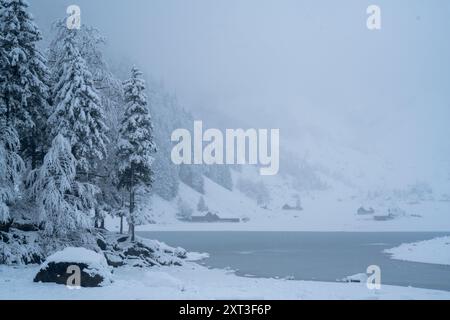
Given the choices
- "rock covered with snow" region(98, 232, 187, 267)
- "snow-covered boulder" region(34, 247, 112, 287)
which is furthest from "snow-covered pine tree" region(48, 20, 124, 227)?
"snow-covered boulder" region(34, 247, 112, 287)

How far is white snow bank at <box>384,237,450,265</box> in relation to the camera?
41.7m

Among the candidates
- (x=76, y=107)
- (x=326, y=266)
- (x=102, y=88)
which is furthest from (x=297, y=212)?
(x=76, y=107)

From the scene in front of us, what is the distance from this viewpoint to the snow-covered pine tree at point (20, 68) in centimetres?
2388

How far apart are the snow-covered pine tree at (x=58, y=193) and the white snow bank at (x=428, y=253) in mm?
31529

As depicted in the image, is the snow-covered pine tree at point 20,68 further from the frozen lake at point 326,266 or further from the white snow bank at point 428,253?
the white snow bank at point 428,253

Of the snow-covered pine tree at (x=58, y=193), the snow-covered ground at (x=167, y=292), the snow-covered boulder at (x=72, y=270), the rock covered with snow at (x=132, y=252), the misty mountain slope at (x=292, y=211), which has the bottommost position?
the misty mountain slope at (x=292, y=211)

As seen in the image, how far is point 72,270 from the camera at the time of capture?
17766 millimetres

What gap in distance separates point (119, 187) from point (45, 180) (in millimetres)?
9769

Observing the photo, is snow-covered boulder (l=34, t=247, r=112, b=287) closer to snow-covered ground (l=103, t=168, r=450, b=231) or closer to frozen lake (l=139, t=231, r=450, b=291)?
frozen lake (l=139, t=231, r=450, b=291)

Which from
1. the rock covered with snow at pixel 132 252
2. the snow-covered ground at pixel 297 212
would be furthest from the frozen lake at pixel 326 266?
the snow-covered ground at pixel 297 212

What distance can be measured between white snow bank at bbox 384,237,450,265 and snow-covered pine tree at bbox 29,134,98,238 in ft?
103

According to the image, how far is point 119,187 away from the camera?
3359 centimetres
